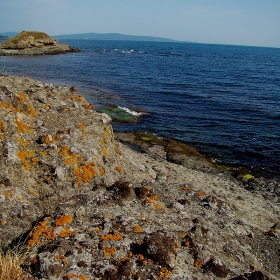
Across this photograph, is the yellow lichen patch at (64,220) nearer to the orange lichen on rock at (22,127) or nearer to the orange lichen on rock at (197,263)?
the orange lichen on rock at (197,263)

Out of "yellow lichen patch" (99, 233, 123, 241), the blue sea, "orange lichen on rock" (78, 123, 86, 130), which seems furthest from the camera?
the blue sea

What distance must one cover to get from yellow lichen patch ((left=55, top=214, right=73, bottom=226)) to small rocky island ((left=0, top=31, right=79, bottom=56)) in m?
103

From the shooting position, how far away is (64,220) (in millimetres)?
7758

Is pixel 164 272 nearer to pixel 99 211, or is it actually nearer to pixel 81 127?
pixel 99 211

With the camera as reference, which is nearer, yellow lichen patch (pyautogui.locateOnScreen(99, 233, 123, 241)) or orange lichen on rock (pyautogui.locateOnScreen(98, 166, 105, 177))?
yellow lichen patch (pyautogui.locateOnScreen(99, 233, 123, 241))

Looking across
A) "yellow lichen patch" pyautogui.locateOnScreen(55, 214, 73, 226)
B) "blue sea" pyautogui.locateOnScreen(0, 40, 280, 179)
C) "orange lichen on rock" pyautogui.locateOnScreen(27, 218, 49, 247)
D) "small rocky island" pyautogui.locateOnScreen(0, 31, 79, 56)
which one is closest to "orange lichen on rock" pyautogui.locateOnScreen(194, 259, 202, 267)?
"yellow lichen patch" pyautogui.locateOnScreen(55, 214, 73, 226)

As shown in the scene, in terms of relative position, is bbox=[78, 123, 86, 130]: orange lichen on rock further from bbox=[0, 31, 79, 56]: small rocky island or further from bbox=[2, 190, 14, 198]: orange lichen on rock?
bbox=[0, 31, 79, 56]: small rocky island

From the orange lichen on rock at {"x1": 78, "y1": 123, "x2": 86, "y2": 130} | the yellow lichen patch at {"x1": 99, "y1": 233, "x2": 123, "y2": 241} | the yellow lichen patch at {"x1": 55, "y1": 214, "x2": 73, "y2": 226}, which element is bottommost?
the yellow lichen patch at {"x1": 99, "y1": 233, "x2": 123, "y2": 241}

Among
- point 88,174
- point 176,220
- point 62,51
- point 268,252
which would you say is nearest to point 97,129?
point 88,174

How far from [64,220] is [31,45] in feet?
391

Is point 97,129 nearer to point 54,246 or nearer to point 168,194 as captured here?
point 168,194

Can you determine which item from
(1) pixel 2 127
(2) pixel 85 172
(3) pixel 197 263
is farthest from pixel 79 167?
(3) pixel 197 263

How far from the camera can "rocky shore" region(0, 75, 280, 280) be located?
666 cm

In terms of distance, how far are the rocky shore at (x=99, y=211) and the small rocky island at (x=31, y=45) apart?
3850 inches
